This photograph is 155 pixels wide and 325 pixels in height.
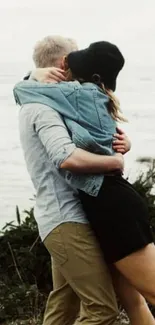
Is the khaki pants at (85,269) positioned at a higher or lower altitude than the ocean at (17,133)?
higher

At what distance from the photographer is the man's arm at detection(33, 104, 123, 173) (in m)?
3.42

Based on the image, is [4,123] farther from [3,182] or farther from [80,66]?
[80,66]

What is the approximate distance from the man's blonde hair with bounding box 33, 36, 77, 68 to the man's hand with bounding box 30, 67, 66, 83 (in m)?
0.06

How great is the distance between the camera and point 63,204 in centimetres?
358

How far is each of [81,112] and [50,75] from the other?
219 mm

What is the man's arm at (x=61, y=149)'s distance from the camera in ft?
11.2

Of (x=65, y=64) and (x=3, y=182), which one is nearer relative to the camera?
(x=65, y=64)

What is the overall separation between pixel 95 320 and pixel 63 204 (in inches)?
21.5

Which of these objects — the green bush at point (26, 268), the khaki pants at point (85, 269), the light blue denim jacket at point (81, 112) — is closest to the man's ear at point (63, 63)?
the light blue denim jacket at point (81, 112)

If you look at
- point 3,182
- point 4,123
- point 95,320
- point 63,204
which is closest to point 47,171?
point 63,204

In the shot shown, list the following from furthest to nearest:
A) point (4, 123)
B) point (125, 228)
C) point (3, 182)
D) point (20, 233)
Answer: point (4, 123)
point (3, 182)
point (20, 233)
point (125, 228)

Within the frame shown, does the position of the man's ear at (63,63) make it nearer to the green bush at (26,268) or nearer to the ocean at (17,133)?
the green bush at (26,268)

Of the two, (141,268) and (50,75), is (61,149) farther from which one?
(141,268)

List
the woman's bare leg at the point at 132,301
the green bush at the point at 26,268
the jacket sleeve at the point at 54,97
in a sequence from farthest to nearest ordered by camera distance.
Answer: the green bush at the point at 26,268, the woman's bare leg at the point at 132,301, the jacket sleeve at the point at 54,97
